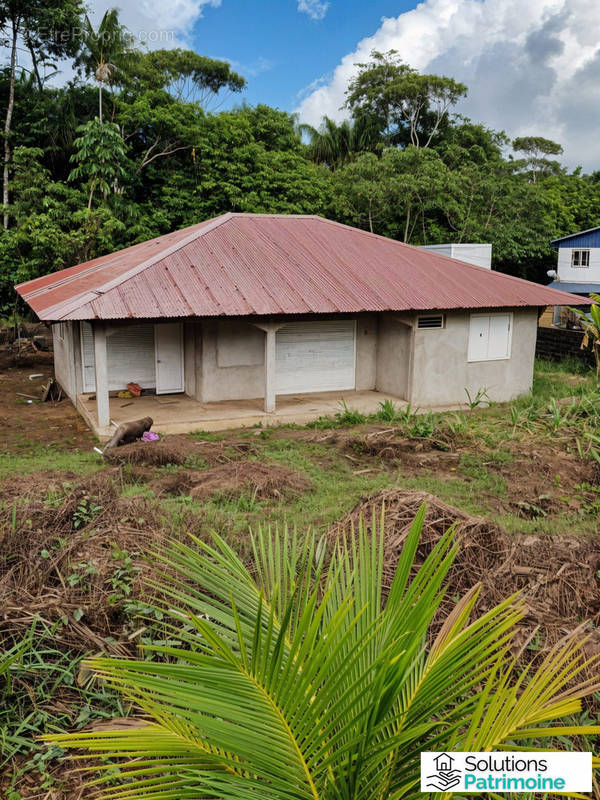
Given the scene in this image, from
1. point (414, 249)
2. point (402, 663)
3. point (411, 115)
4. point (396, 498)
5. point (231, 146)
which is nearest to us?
point (402, 663)

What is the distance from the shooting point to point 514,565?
19.0ft

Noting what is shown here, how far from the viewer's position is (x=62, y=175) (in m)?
30.5

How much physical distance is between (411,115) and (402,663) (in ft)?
142

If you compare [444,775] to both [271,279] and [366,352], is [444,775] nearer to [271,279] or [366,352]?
[271,279]

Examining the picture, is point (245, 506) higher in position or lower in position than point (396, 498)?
lower

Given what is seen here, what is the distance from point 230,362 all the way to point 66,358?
15.3 feet

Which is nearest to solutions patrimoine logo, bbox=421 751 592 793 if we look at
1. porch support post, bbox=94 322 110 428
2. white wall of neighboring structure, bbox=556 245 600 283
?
porch support post, bbox=94 322 110 428

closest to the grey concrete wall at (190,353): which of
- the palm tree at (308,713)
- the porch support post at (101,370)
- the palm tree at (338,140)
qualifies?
the porch support post at (101,370)

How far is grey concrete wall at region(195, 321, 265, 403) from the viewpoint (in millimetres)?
15508

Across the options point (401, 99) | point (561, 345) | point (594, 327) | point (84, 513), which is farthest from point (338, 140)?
point (84, 513)

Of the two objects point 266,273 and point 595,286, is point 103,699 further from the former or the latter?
point 595,286

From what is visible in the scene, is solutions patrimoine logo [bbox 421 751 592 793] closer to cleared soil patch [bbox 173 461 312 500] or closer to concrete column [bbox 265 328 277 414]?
cleared soil patch [bbox 173 461 312 500]

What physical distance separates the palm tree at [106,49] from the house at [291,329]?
1305 cm

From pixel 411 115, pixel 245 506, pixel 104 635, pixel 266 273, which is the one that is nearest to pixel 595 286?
pixel 411 115
